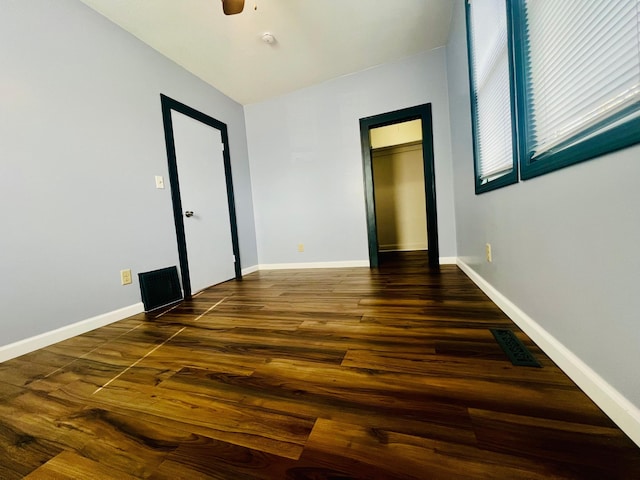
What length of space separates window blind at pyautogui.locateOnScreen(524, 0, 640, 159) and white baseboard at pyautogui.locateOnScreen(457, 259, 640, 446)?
75cm

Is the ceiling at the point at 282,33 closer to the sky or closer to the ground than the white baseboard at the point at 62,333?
closer to the sky

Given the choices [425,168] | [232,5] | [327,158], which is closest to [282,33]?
[232,5]

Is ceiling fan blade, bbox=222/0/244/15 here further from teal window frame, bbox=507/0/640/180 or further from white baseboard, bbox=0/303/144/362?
white baseboard, bbox=0/303/144/362

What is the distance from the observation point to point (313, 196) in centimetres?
353

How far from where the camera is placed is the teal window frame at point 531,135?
24.6 inches

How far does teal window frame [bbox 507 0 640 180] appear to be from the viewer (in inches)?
24.6

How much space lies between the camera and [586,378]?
80cm

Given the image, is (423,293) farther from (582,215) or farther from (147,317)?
(147,317)

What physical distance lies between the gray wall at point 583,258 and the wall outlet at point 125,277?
276 cm

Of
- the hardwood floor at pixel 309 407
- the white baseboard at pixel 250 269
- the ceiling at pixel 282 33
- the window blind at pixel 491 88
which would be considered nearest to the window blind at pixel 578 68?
the window blind at pixel 491 88

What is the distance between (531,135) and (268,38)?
7.96ft

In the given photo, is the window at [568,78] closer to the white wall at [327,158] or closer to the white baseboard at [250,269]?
the white wall at [327,158]

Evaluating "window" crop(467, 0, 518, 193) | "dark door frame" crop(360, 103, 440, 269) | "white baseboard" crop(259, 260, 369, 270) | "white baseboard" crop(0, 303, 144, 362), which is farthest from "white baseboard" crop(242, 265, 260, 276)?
"window" crop(467, 0, 518, 193)

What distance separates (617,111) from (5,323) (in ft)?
9.40
